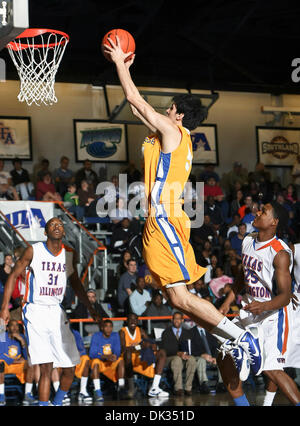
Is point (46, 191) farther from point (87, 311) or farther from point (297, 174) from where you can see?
point (297, 174)

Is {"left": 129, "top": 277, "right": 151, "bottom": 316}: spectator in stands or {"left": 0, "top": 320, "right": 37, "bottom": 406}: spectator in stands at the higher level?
{"left": 129, "top": 277, "right": 151, "bottom": 316}: spectator in stands

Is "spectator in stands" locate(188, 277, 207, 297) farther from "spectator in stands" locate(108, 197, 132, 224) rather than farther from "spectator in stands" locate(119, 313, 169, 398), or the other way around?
"spectator in stands" locate(108, 197, 132, 224)

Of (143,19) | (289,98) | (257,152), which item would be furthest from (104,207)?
(289,98)

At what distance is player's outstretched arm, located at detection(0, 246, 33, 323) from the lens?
5.83 meters

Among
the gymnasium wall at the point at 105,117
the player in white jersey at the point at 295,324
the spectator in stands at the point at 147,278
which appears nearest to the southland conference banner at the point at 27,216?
the spectator in stands at the point at 147,278

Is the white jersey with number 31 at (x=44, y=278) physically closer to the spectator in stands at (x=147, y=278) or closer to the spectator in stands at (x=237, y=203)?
the spectator in stands at (x=147, y=278)

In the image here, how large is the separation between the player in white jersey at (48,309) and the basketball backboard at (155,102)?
20.8 ft

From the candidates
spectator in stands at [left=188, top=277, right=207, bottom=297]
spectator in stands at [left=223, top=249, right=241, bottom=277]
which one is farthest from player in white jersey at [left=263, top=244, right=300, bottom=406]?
spectator in stands at [left=223, top=249, right=241, bottom=277]

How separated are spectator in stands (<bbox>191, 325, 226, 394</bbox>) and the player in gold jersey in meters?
4.75

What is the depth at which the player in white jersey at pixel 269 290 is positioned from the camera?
17.7ft

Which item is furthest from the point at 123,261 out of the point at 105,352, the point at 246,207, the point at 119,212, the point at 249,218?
the point at 246,207

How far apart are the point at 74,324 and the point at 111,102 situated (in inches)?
256

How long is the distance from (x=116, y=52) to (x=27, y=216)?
7.16 metres

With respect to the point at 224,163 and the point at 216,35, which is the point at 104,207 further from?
the point at 224,163
